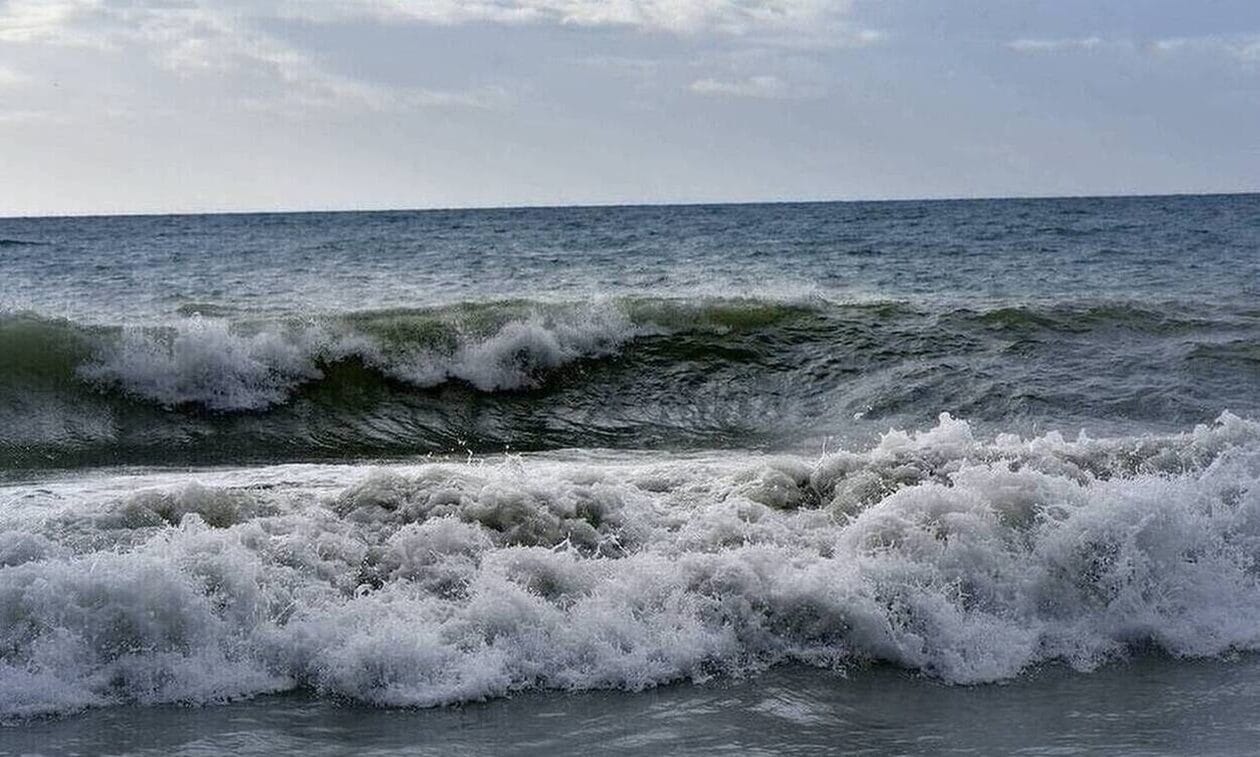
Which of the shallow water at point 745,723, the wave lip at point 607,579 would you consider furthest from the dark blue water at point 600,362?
the shallow water at point 745,723

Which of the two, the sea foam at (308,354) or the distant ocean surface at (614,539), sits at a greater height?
the sea foam at (308,354)

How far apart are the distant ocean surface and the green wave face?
2.2 inches

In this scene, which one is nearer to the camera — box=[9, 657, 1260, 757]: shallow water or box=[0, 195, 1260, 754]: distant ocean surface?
box=[9, 657, 1260, 757]: shallow water

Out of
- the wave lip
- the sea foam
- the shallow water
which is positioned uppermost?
the sea foam

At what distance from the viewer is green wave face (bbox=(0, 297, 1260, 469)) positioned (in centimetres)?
1200

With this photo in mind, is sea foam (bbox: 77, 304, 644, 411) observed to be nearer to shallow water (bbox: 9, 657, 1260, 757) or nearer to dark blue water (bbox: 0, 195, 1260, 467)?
dark blue water (bbox: 0, 195, 1260, 467)

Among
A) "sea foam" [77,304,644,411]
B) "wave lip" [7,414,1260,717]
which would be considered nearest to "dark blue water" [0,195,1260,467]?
"sea foam" [77,304,644,411]

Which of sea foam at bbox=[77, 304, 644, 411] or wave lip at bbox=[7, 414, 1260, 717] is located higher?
sea foam at bbox=[77, 304, 644, 411]

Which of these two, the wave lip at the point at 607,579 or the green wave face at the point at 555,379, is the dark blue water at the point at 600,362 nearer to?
the green wave face at the point at 555,379

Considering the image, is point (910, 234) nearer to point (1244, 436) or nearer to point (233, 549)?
point (1244, 436)

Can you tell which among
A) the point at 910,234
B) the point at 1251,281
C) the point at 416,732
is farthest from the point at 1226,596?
the point at 910,234

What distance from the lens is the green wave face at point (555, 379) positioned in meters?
12.0

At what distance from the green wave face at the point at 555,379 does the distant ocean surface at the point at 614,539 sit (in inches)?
2.2

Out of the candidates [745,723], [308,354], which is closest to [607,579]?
[745,723]
